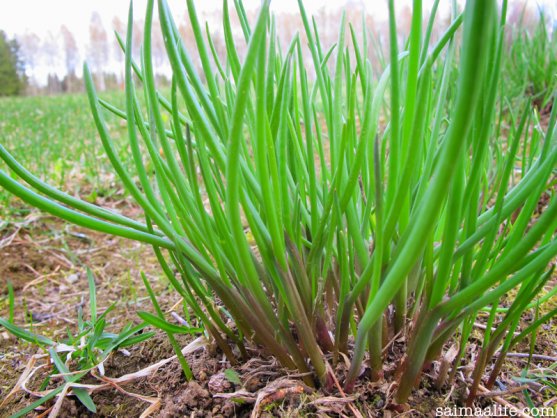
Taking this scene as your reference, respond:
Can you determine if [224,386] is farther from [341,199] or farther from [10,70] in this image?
[10,70]

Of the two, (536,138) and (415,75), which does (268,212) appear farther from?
(536,138)

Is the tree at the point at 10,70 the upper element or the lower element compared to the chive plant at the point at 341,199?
upper

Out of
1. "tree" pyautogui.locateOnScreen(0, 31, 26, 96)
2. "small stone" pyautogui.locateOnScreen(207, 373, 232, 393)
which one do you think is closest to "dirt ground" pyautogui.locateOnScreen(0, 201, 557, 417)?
"small stone" pyautogui.locateOnScreen(207, 373, 232, 393)

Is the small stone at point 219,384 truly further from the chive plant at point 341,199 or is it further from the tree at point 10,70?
the tree at point 10,70

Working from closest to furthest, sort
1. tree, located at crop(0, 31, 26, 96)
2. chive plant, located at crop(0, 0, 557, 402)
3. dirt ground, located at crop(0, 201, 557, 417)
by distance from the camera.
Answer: chive plant, located at crop(0, 0, 557, 402), dirt ground, located at crop(0, 201, 557, 417), tree, located at crop(0, 31, 26, 96)

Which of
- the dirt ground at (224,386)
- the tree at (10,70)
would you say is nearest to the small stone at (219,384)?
the dirt ground at (224,386)

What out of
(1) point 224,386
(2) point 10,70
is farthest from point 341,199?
(2) point 10,70

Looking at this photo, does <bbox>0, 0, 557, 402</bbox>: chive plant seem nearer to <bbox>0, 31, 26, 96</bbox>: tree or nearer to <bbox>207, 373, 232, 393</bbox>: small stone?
<bbox>207, 373, 232, 393</bbox>: small stone

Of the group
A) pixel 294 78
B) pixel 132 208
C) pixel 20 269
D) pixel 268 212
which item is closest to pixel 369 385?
pixel 268 212

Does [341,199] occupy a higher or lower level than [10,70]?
lower
